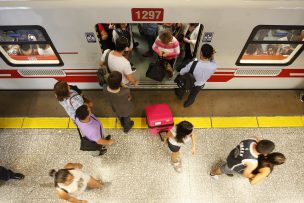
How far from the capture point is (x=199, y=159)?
453 cm

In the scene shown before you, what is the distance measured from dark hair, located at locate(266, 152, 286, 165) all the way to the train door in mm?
1905

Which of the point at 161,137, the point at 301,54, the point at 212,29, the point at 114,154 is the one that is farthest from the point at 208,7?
the point at 114,154

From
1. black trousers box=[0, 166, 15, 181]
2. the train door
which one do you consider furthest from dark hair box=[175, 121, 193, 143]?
black trousers box=[0, 166, 15, 181]

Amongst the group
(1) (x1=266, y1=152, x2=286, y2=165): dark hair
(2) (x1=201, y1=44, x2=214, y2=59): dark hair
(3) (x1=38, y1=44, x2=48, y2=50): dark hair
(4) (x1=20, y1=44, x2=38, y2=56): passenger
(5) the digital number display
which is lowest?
(1) (x1=266, y1=152, x2=286, y2=165): dark hair

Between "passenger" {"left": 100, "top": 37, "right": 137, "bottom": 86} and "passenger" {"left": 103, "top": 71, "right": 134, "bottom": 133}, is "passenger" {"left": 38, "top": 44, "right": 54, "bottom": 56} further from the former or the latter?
"passenger" {"left": 103, "top": 71, "right": 134, "bottom": 133}

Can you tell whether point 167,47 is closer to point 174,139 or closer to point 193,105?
point 193,105

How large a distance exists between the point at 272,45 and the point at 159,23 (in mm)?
1810

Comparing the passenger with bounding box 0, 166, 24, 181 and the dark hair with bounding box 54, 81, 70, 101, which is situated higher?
the dark hair with bounding box 54, 81, 70, 101

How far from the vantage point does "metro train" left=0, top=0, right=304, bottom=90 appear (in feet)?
11.3

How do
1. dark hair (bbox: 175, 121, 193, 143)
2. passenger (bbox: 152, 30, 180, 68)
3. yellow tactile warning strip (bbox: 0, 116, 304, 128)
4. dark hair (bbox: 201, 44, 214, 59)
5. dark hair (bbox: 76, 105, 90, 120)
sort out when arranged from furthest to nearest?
1. yellow tactile warning strip (bbox: 0, 116, 304, 128)
2. passenger (bbox: 152, 30, 180, 68)
3. dark hair (bbox: 201, 44, 214, 59)
4. dark hair (bbox: 175, 121, 193, 143)
5. dark hair (bbox: 76, 105, 90, 120)

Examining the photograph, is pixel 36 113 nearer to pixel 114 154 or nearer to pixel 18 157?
pixel 18 157

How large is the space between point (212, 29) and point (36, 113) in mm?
3475

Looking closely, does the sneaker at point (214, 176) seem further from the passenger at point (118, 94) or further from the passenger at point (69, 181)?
the passenger at point (69, 181)

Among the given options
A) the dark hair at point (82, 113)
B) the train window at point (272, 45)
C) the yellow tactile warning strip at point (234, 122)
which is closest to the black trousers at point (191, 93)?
the yellow tactile warning strip at point (234, 122)
